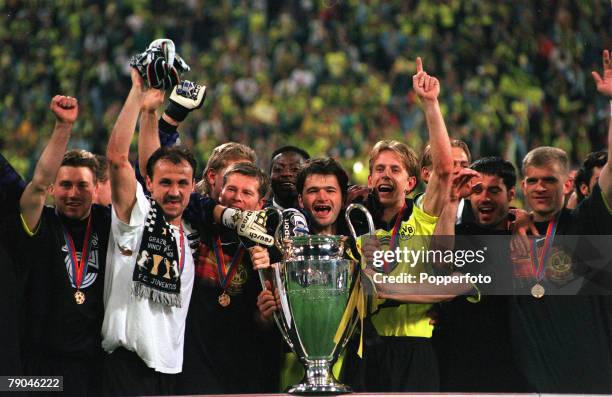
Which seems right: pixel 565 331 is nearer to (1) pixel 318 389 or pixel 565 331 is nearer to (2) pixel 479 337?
(2) pixel 479 337

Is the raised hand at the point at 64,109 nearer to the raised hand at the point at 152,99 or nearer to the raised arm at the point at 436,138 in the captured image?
the raised hand at the point at 152,99

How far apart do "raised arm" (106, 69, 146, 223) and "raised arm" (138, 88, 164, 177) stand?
8.6 inches

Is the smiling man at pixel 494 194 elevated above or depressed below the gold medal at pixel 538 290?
above

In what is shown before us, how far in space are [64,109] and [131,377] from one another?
2.94ft

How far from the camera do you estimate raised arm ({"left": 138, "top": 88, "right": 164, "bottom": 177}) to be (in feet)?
10.8

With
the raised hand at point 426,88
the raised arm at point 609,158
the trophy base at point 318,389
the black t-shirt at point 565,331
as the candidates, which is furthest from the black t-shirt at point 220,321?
the raised arm at point 609,158

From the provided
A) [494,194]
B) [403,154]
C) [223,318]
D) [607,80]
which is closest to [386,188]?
[403,154]

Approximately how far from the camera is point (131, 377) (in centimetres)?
303

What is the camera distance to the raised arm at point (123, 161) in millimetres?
2975

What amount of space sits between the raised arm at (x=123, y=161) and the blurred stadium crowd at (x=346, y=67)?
109cm

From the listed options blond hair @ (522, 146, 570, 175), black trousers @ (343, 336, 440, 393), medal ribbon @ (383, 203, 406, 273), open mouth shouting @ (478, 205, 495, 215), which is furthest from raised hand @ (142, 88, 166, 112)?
blond hair @ (522, 146, 570, 175)

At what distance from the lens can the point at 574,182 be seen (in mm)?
3723

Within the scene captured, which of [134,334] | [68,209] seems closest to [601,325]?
[134,334]

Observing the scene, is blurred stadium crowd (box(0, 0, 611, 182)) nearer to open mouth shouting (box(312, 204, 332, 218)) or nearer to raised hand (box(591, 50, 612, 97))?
raised hand (box(591, 50, 612, 97))
